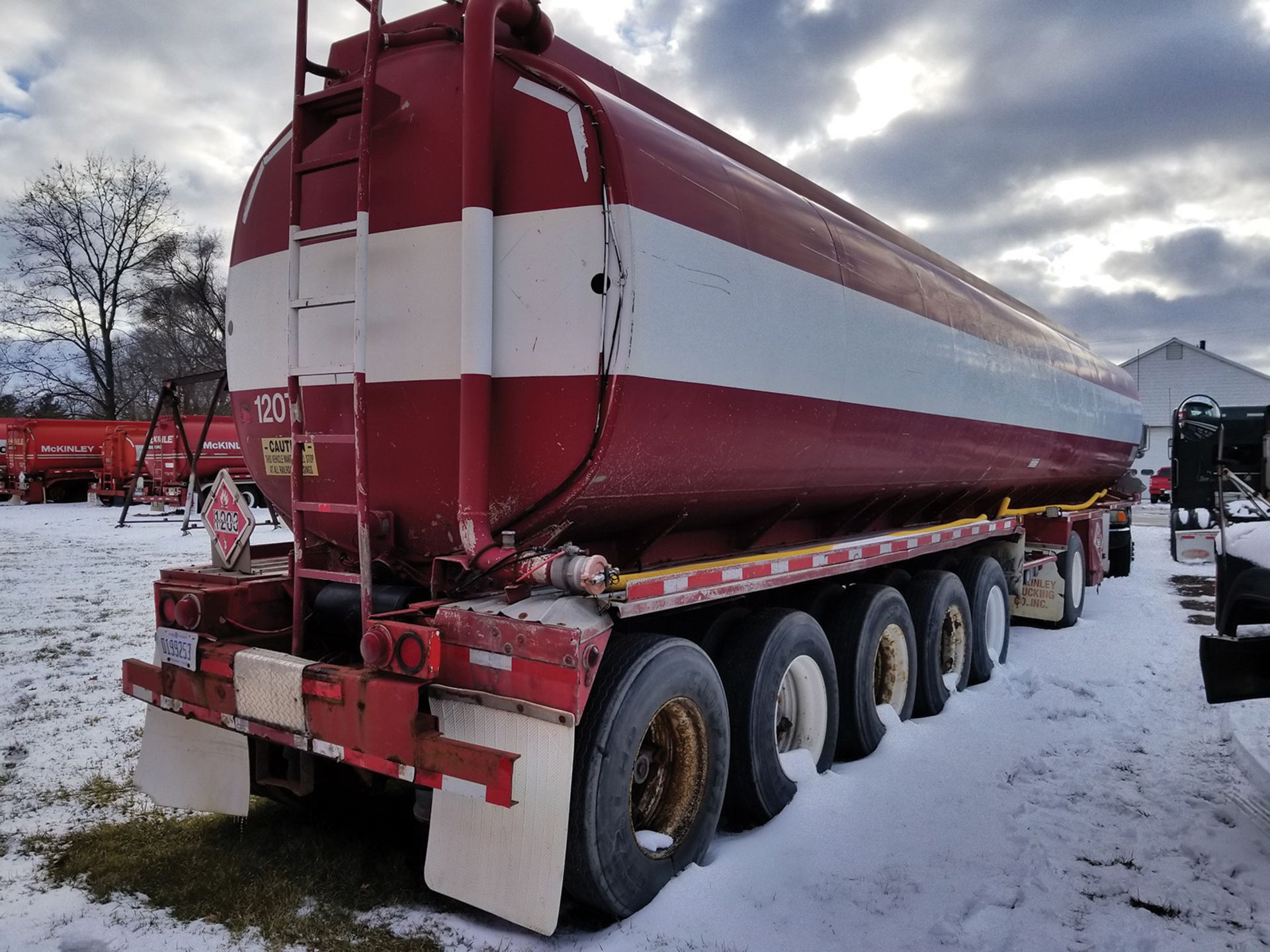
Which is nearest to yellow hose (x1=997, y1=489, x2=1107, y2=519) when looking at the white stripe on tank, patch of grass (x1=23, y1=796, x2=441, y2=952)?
the white stripe on tank

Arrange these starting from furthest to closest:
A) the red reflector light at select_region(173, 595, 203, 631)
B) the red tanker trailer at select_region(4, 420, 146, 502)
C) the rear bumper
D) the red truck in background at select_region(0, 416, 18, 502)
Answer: the red truck in background at select_region(0, 416, 18, 502) → the red tanker trailer at select_region(4, 420, 146, 502) → the red reflector light at select_region(173, 595, 203, 631) → the rear bumper

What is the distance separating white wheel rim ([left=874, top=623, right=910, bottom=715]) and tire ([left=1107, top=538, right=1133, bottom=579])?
26.9 ft

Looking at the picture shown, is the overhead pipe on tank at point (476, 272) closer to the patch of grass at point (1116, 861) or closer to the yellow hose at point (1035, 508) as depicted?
the patch of grass at point (1116, 861)

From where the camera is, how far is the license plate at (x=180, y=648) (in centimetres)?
352

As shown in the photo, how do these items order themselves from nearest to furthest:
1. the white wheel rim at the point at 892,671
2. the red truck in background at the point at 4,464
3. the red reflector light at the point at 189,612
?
the red reflector light at the point at 189,612
the white wheel rim at the point at 892,671
the red truck in background at the point at 4,464

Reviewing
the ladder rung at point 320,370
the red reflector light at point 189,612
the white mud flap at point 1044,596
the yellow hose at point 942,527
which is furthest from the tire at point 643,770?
the white mud flap at point 1044,596

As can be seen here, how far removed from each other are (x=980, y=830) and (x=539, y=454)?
2.84m

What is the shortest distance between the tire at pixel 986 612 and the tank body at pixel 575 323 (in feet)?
10.2

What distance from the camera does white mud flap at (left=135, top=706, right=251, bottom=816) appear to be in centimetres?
374

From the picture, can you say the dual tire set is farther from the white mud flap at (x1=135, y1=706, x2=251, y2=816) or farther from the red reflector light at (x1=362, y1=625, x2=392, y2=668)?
the white mud flap at (x1=135, y1=706, x2=251, y2=816)

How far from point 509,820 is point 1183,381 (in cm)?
5248

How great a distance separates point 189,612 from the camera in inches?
144

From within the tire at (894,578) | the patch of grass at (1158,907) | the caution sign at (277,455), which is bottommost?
the patch of grass at (1158,907)

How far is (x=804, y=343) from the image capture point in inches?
164
